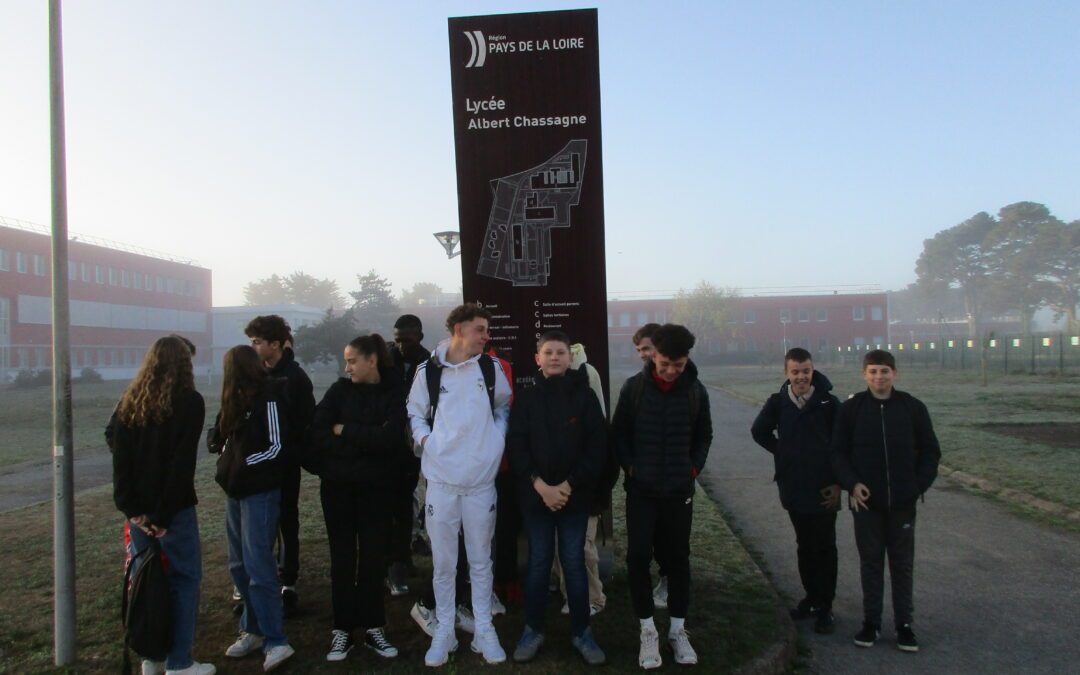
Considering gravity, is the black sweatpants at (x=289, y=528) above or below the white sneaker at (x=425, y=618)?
above

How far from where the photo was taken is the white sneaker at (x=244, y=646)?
442cm

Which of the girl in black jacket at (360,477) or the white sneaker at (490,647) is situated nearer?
the white sneaker at (490,647)

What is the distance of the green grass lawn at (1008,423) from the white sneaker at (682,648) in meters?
6.04

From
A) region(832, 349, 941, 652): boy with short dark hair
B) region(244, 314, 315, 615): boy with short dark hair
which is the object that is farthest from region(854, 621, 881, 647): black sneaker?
region(244, 314, 315, 615): boy with short dark hair

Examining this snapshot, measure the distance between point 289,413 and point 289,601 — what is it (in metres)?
1.47

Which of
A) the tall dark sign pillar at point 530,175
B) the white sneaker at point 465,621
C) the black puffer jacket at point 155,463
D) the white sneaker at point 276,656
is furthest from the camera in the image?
the tall dark sign pillar at point 530,175

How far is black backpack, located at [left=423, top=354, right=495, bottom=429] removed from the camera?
14.4 ft

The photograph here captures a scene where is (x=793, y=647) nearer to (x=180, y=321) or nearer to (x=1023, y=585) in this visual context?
(x=1023, y=585)

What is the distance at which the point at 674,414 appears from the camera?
14.3ft

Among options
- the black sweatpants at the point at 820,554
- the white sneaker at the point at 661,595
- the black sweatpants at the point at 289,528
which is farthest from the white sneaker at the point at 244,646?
the black sweatpants at the point at 820,554

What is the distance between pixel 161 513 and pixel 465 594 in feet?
6.84

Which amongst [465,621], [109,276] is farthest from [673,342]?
[109,276]

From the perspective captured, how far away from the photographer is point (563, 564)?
4.36 m

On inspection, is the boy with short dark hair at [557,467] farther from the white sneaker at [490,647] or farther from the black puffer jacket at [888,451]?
the black puffer jacket at [888,451]
